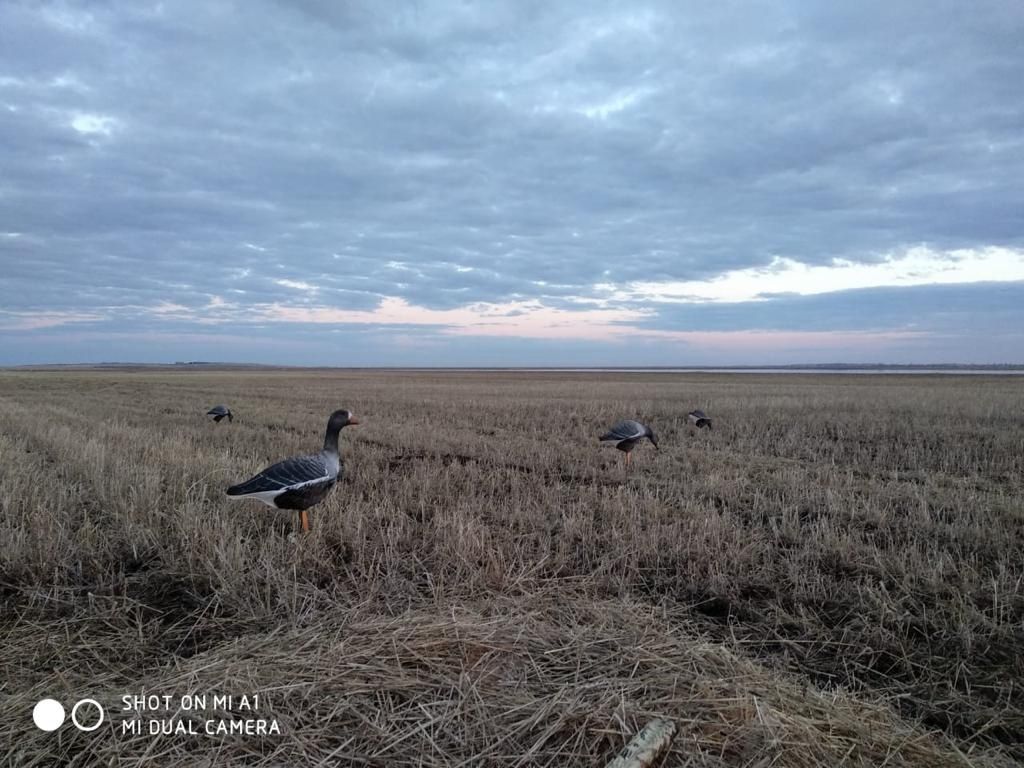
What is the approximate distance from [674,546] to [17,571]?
6144mm

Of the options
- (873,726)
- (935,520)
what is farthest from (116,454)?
(935,520)

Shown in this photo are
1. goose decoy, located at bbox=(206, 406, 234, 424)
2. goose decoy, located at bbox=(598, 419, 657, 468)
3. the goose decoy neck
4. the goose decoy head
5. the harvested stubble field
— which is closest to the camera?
the harvested stubble field

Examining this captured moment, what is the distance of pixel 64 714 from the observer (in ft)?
9.91

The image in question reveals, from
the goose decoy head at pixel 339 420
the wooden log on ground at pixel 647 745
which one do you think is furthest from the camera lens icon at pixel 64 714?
the goose decoy head at pixel 339 420

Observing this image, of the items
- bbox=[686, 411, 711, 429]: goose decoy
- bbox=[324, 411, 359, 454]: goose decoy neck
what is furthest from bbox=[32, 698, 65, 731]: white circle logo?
bbox=[686, 411, 711, 429]: goose decoy

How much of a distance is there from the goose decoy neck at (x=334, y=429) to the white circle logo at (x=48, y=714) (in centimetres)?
399

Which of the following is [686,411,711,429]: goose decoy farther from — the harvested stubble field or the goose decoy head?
the goose decoy head

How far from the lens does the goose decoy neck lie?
712 centimetres

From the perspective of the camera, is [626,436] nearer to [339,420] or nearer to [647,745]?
[339,420]

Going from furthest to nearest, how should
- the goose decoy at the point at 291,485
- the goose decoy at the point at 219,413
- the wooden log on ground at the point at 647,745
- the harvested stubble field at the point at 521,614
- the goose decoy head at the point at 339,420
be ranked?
1. the goose decoy at the point at 219,413
2. the goose decoy head at the point at 339,420
3. the goose decoy at the point at 291,485
4. the harvested stubble field at the point at 521,614
5. the wooden log on ground at the point at 647,745

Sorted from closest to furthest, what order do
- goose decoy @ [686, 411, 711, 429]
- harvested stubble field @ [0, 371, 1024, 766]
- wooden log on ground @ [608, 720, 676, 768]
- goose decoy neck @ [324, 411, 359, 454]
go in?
1. wooden log on ground @ [608, 720, 676, 768]
2. harvested stubble field @ [0, 371, 1024, 766]
3. goose decoy neck @ [324, 411, 359, 454]
4. goose decoy @ [686, 411, 711, 429]

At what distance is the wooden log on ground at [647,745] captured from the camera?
2.55 meters

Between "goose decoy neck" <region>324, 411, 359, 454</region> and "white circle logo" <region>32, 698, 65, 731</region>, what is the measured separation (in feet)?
13.1

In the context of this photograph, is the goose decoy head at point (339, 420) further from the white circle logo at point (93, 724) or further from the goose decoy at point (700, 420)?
the goose decoy at point (700, 420)
